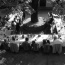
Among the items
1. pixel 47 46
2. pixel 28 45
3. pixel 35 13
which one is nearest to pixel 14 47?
pixel 28 45

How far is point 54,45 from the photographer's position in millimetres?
7875

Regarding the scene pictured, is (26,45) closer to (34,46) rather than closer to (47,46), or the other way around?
(34,46)

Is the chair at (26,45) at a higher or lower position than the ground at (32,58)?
higher

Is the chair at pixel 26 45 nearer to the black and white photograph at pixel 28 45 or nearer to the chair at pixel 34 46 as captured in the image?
the black and white photograph at pixel 28 45

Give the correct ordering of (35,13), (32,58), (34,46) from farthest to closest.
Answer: (35,13) → (34,46) → (32,58)

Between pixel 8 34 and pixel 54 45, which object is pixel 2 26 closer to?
pixel 8 34

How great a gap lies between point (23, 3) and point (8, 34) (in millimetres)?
2248

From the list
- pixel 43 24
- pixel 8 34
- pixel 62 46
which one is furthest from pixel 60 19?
pixel 8 34

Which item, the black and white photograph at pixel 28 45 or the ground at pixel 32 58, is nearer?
the ground at pixel 32 58

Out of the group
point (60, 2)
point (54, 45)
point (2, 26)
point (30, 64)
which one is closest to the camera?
point (30, 64)

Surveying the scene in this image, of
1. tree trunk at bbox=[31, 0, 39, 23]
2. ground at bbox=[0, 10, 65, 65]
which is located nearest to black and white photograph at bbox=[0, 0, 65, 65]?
ground at bbox=[0, 10, 65, 65]

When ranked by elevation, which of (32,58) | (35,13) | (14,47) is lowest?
(32,58)

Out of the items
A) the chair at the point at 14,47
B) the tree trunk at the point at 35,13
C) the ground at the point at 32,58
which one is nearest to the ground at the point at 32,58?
the ground at the point at 32,58

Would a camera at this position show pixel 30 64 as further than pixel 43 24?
No
